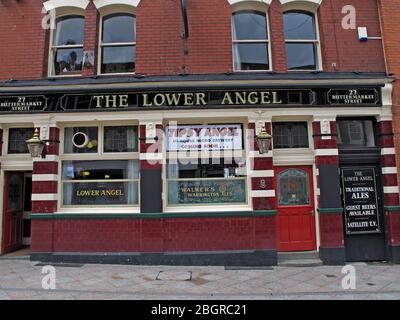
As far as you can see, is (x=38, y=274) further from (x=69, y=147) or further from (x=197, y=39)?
(x=197, y=39)

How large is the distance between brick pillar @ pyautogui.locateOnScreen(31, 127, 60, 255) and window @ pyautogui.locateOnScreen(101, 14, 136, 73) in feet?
7.62

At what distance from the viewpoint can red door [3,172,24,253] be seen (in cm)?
911

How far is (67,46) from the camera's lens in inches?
364

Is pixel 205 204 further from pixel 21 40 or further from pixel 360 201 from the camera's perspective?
pixel 21 40

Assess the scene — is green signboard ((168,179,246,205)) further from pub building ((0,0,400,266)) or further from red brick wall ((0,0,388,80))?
red brick wall ((0,0,388,80))

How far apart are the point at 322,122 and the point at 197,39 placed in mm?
3899

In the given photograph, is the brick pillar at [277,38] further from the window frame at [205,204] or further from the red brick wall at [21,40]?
the red brick wall at [21,40]

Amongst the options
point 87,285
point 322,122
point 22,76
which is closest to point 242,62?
point 322,122

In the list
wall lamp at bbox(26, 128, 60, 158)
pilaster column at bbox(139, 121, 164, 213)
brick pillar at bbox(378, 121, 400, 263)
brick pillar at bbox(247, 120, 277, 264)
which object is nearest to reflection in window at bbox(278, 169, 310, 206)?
brick pillar at bbox(247, 120, 277, 264)

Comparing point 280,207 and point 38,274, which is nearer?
point 38,274

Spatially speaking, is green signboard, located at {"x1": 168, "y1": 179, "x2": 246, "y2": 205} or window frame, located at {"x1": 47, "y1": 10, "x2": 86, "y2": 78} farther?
window frame, located at {"x1": 47, "y1": 10, "x2": 86, "y2": 78}

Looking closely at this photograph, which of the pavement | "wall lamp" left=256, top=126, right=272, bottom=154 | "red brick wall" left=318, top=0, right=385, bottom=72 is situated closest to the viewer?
the pavement

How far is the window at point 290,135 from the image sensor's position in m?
8.88

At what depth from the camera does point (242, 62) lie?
9.06 metres
